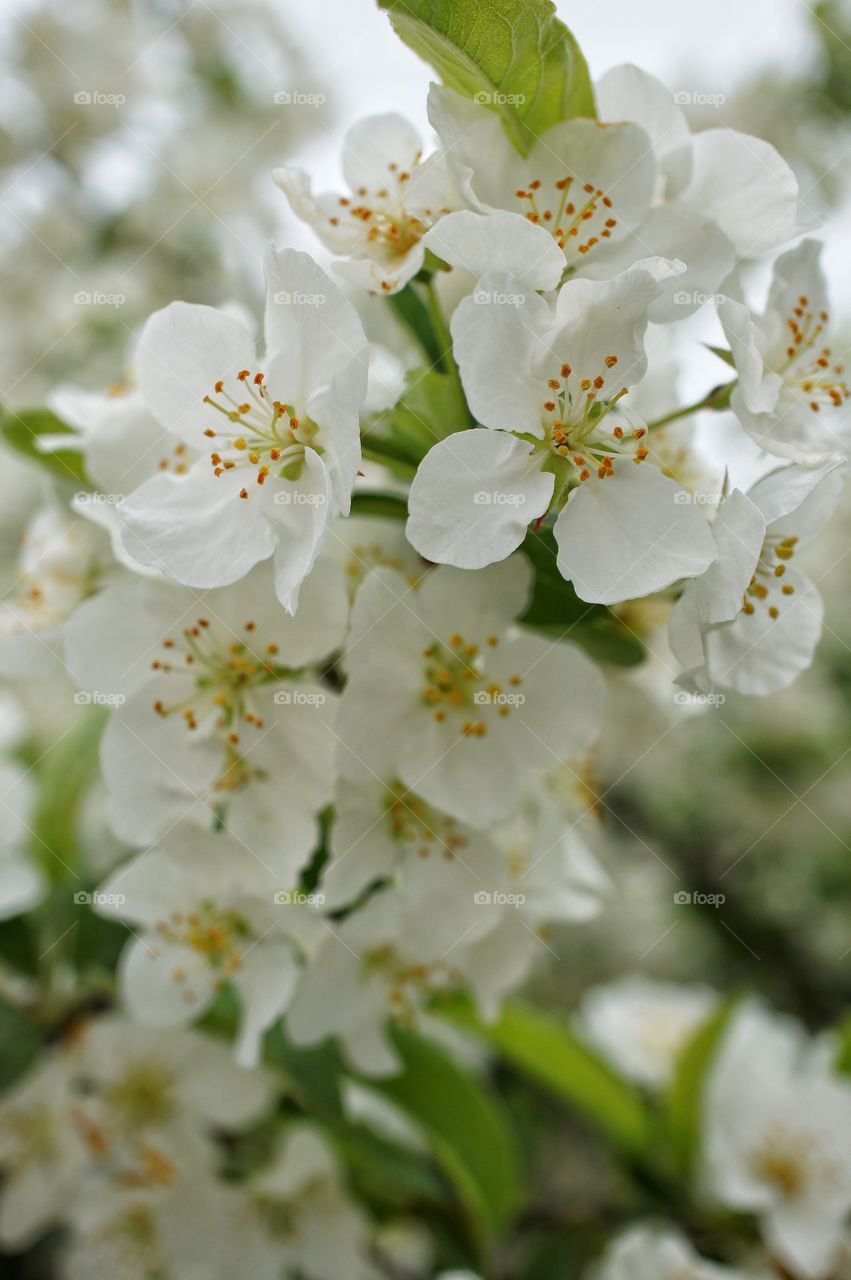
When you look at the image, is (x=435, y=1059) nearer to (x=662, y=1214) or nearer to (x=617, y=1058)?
(x=662, y=1214)

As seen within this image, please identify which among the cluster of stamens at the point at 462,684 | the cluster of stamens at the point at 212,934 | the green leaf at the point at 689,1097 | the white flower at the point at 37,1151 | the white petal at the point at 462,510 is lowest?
the white flower at the point at 37,1151

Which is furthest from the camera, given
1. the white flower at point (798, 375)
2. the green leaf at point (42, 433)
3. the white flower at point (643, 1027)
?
the white flower at point (643, 1027)

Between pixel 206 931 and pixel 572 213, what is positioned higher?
pixel 572 213

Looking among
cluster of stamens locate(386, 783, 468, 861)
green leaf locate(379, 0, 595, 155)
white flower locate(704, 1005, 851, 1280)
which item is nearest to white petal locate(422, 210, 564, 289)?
green leaf locate(379, 0, 595, 155)

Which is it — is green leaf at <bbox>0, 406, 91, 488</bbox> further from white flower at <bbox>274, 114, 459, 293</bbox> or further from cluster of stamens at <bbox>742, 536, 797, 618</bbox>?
cluster of stamens at <bbox>742, 536, 797, 618</bbox>

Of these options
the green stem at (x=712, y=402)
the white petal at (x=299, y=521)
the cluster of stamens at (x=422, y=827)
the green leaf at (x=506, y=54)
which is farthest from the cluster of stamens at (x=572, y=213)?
the cluster of stamens at (x=422, y=827)

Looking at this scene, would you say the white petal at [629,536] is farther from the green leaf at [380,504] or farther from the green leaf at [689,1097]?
the green leaf at [689,1097]

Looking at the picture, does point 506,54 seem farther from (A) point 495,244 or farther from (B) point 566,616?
(B) point 566,616

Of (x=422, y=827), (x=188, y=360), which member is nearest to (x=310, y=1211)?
(x=422, y=827)
